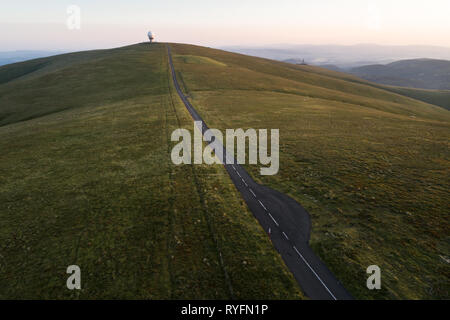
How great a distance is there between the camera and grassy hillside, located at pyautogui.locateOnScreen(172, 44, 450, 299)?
1612cm

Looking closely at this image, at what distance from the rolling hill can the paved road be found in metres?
0.76

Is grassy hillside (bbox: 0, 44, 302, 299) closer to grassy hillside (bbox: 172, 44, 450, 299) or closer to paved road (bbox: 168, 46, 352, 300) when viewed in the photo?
paved road (bbox: 168, 46, 352, 300)

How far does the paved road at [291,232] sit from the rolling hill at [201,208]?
76 cm

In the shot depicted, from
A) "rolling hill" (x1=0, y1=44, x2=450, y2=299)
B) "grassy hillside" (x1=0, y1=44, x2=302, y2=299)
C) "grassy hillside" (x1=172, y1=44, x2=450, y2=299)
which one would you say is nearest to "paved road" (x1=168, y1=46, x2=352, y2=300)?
"rolling hill" (x1=0, y1=44, x2=450, y2=299)

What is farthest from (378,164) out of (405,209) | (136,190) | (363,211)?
(136,190)

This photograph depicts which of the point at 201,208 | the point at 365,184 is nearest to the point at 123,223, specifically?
the point at 201,208

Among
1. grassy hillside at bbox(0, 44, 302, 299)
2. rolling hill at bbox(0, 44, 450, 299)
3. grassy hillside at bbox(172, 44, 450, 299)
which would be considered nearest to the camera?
grassy hillside at bbox(0, 44, 302, 299)

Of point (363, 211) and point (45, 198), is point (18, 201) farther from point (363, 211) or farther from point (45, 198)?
point (363, 211)

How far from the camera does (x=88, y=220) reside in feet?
67.9

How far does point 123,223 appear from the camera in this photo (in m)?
20.2

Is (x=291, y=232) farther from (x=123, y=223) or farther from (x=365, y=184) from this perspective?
(x=123, y=223)

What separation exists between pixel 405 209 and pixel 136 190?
28680mm

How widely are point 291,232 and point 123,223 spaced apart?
15.3m
